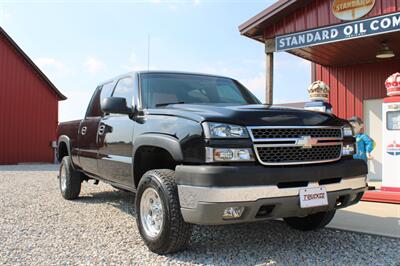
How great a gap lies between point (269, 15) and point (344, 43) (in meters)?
1.72

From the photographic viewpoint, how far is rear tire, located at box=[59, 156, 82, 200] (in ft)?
22.5

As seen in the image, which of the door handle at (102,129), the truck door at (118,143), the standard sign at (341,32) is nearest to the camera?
the truck door at (118,143)

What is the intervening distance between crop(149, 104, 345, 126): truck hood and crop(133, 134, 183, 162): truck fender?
0.80 ft

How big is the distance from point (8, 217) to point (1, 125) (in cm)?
1422

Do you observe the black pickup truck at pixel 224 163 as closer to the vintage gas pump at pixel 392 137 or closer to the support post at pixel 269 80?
the vintage gas pump at pixel 392 137

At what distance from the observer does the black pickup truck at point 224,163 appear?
3.26 meters

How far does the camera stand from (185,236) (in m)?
3.62

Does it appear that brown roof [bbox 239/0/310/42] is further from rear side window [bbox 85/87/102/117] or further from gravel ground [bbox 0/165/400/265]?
gravel ground [bbox 0/165/400/265]

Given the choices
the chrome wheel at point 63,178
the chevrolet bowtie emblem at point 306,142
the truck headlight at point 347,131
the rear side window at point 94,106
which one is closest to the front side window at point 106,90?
the rear side window at point 94,106

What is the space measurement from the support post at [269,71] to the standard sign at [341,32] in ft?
0.58

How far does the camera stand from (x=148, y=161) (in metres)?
4.42

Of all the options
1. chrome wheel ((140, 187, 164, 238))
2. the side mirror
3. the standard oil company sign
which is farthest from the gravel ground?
the standard oil company sign

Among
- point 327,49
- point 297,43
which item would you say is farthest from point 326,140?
point 327,49

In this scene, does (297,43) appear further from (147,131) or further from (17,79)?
(17,79)
